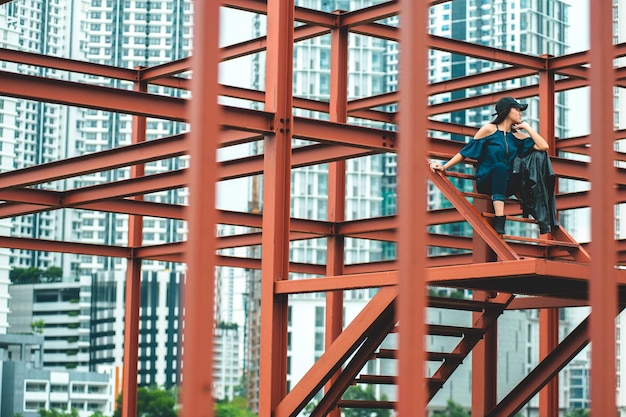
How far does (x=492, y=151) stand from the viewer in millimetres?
13328

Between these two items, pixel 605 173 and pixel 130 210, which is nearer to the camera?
pixel 605 173

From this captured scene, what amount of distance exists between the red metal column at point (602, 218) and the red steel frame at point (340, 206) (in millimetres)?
12

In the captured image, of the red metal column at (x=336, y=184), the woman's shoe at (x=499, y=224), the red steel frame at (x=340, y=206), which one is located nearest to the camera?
the red steel frame at (x=340, y=206)

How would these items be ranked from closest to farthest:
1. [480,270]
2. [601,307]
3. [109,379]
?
1. [601,307]
2. [480,270]
3. [109,379]

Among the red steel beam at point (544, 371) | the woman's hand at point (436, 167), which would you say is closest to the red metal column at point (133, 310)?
the red steel beam at point (544, 371)

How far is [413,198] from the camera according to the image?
24.8 ft

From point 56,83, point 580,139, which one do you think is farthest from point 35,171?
point 580,139

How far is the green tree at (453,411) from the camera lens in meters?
125

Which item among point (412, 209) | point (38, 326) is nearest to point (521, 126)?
point (412, 209)

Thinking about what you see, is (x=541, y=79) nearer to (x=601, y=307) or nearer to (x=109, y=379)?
(x=601, y=307)

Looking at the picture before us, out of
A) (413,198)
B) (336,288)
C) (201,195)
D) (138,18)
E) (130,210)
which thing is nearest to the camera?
(201,195)

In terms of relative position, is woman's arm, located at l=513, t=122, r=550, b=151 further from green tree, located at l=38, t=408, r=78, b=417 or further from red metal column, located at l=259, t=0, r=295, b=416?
green tree, located at l=38, t=408, r=78, b=417

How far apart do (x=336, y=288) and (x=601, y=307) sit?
15.0 ft

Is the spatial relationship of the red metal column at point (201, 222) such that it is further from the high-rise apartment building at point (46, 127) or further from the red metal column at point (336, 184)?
the high-rise apartment building at point (46, 127)
